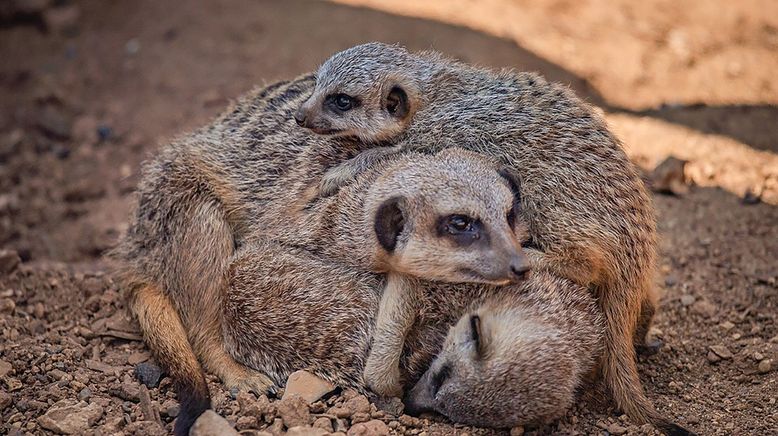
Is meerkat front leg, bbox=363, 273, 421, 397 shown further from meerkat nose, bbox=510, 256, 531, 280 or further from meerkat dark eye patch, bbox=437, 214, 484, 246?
meerkat nose, bbox=510, 256, 531, 280

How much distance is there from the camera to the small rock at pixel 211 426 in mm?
3123

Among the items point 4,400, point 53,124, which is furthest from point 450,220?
point 53,124

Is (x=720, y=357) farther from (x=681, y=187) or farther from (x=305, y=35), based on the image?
(x=305, y=35)

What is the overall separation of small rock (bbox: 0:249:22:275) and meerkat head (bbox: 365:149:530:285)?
2.11 m

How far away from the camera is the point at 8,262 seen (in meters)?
4.47

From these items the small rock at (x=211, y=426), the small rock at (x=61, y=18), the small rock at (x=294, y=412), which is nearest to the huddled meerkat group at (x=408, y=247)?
the small rock at (x=211, y=426)

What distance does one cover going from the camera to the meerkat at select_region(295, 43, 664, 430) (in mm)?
3406

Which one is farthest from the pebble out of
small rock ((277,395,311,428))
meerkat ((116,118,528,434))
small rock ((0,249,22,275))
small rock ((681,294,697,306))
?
small rock ((681,294,697,306))

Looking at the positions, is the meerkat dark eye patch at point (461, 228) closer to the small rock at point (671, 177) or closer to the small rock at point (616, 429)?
the small rock at point (616, 429)

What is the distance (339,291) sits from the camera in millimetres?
3562

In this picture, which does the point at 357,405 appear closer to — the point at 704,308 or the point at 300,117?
the point at 300,117

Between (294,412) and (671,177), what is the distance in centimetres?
298

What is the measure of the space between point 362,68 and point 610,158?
3.91 ft

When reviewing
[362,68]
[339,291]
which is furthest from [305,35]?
[339,291]
